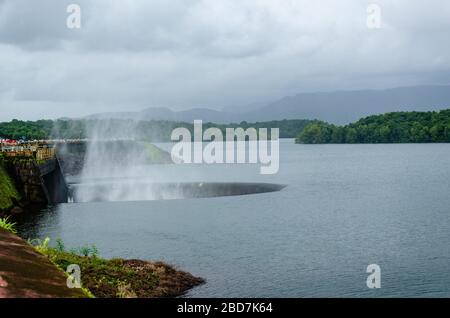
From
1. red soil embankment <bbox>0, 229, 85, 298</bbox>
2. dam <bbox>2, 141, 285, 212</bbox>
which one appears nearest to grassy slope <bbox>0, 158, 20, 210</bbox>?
dam <bbox>2, 141, 285, 212</bbox>

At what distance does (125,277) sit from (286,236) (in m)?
24.5

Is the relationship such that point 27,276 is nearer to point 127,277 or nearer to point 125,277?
point 125,277

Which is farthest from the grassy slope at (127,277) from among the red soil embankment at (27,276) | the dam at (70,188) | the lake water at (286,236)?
the dam at (70,188)

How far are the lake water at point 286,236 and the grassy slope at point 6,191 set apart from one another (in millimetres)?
4652

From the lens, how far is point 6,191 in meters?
74.9

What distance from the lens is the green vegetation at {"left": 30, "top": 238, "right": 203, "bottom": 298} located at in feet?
96.3

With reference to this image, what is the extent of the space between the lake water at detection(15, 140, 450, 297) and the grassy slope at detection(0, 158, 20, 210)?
15.3 feet

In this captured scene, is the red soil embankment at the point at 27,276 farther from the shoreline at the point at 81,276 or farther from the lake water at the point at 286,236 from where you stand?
the lake water at the point at 286,236

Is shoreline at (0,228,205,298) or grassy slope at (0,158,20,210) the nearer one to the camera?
shoreline at (0,228,205,298)

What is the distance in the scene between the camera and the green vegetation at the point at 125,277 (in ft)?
96.3

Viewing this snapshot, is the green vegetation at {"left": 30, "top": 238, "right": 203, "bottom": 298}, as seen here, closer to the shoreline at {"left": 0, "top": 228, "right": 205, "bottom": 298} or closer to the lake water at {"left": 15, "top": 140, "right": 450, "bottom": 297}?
the shoreline at {"left": 0, "top": 228, "right": 205, "bottom": 298}

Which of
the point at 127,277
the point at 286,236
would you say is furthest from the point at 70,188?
the point at 127,277

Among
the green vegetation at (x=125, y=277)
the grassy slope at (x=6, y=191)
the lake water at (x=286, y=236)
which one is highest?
the grassy slope at (x=6, y=191)
